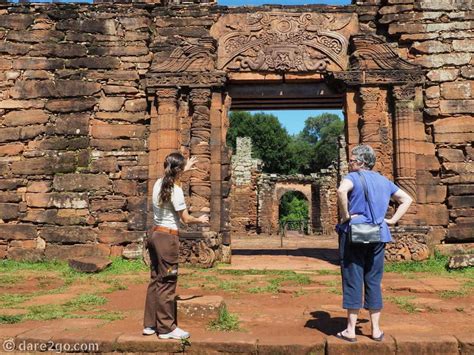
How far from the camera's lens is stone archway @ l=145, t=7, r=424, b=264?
8.80 metres

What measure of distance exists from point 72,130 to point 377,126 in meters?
6.65

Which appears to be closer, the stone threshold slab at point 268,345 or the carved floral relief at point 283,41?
the stone threshold slab at point 268,345

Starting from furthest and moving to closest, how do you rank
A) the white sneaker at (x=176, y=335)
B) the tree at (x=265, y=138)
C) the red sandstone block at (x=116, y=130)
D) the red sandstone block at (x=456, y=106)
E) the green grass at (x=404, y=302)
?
the tree at (x=265, y=138) → the red sandstone block at (x=116, y=130) → the red sandstone block at (x=456, y=106) → the green grass at (x=404, y=302) → the white sneaker at (x=176, y=335)

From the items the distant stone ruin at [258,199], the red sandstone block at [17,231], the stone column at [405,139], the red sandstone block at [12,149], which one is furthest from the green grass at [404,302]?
the distant stone ruin at [258,199]

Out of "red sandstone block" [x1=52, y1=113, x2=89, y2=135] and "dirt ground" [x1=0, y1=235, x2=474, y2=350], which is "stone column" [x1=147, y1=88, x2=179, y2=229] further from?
"dirt ground" [x1=0, y1=235, x2=474, y2=350]

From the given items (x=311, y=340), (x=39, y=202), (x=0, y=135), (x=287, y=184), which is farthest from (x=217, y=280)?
(x=287, y=184)

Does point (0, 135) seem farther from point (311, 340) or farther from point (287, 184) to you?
point (287, 184)

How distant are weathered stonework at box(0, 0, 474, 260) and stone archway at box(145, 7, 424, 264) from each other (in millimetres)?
31

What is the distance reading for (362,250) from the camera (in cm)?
368

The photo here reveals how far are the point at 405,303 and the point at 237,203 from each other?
1937 cm

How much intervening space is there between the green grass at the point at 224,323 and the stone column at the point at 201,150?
4375mm

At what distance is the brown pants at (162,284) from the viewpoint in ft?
12.0

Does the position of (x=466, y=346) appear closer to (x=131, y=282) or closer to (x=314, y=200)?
(x=131, y=282)

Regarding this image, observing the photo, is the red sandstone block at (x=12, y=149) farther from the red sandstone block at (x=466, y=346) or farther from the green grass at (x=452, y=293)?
the red sandstone block at (x=466, y=346)
